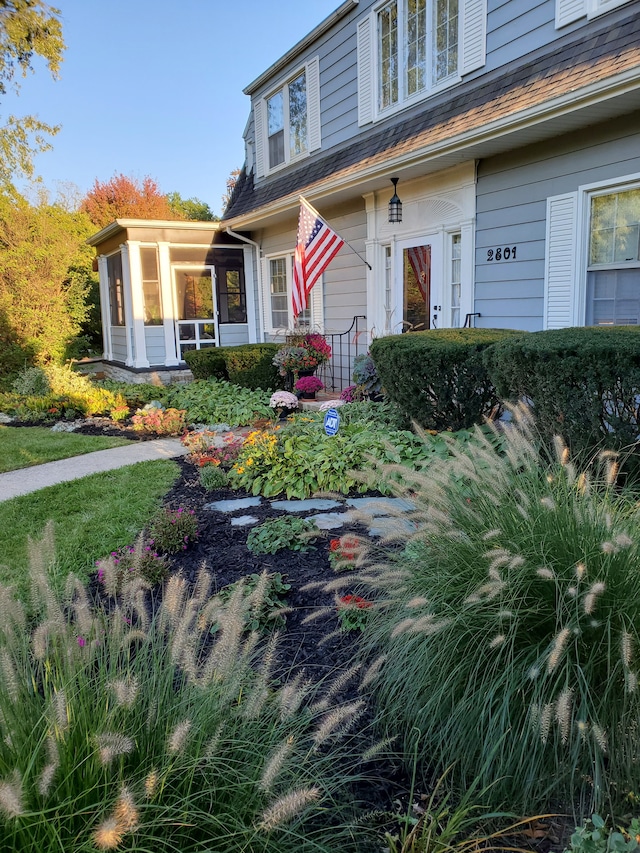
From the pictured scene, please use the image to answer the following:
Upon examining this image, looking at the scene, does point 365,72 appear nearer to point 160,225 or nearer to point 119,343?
point 160,225

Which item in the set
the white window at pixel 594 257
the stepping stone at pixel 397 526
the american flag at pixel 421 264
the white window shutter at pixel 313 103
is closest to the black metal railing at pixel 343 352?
the american flag at pixel 421 264

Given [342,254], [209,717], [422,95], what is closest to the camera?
[209,717]

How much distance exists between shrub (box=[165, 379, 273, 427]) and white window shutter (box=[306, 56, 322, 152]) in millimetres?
4477

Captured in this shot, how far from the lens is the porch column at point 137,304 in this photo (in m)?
12.6

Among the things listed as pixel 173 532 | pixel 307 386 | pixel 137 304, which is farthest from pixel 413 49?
pixel 173 532

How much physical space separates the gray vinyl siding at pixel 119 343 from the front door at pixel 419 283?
299 inches

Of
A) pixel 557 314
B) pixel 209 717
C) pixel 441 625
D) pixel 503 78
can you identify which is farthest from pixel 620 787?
pixel 503 78

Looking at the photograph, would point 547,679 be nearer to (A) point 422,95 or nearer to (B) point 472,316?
(B) point 472,316

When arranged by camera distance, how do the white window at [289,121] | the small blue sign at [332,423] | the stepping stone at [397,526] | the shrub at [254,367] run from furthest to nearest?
1. the white window at [289,121]
2. the shrub at [254,367]
3. the small blue sign at [332,423]
4. the stepping stone at [397,526]

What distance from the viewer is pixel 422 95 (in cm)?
808

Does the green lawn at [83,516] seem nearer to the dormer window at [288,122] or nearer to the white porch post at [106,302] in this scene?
the dormer window at [288,122]

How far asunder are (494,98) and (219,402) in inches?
207

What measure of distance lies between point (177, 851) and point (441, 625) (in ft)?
3.12

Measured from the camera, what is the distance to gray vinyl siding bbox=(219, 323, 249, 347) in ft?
45.3
